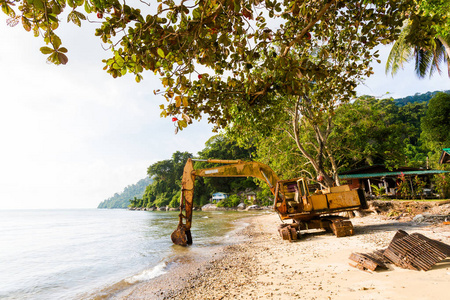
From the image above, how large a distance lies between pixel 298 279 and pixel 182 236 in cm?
787

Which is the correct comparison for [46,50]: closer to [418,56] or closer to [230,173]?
[230,173]

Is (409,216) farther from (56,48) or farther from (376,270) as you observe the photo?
(56,48)

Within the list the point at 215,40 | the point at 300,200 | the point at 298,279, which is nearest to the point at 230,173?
the point at 300,200

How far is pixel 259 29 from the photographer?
400 cm

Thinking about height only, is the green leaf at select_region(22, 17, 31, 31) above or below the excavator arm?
above

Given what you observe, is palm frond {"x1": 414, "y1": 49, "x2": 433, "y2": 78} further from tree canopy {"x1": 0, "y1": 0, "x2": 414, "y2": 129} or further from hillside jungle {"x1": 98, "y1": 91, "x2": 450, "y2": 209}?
tree canopy {"x1": 0, "y1": 0, "x2": 414, "y2": 129}

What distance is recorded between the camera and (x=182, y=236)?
11.5 m

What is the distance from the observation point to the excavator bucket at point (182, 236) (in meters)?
11.4

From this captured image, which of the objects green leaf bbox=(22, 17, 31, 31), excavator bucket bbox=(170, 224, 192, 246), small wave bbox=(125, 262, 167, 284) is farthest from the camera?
excavator bucket bbox=(170, 224, 192, 246)

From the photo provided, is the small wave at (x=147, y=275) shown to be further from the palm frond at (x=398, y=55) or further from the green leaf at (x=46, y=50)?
the palm frond at (x=398, y=55)

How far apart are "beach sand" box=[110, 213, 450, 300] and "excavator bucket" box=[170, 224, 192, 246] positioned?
10.4ft

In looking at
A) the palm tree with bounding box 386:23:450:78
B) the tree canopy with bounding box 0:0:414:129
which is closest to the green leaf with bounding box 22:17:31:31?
the tree canopy with bounding box 0:0:414:129

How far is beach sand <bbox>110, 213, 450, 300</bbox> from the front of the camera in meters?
3.64

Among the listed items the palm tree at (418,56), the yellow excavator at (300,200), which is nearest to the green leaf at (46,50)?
the yellow excavator at (300,200)
